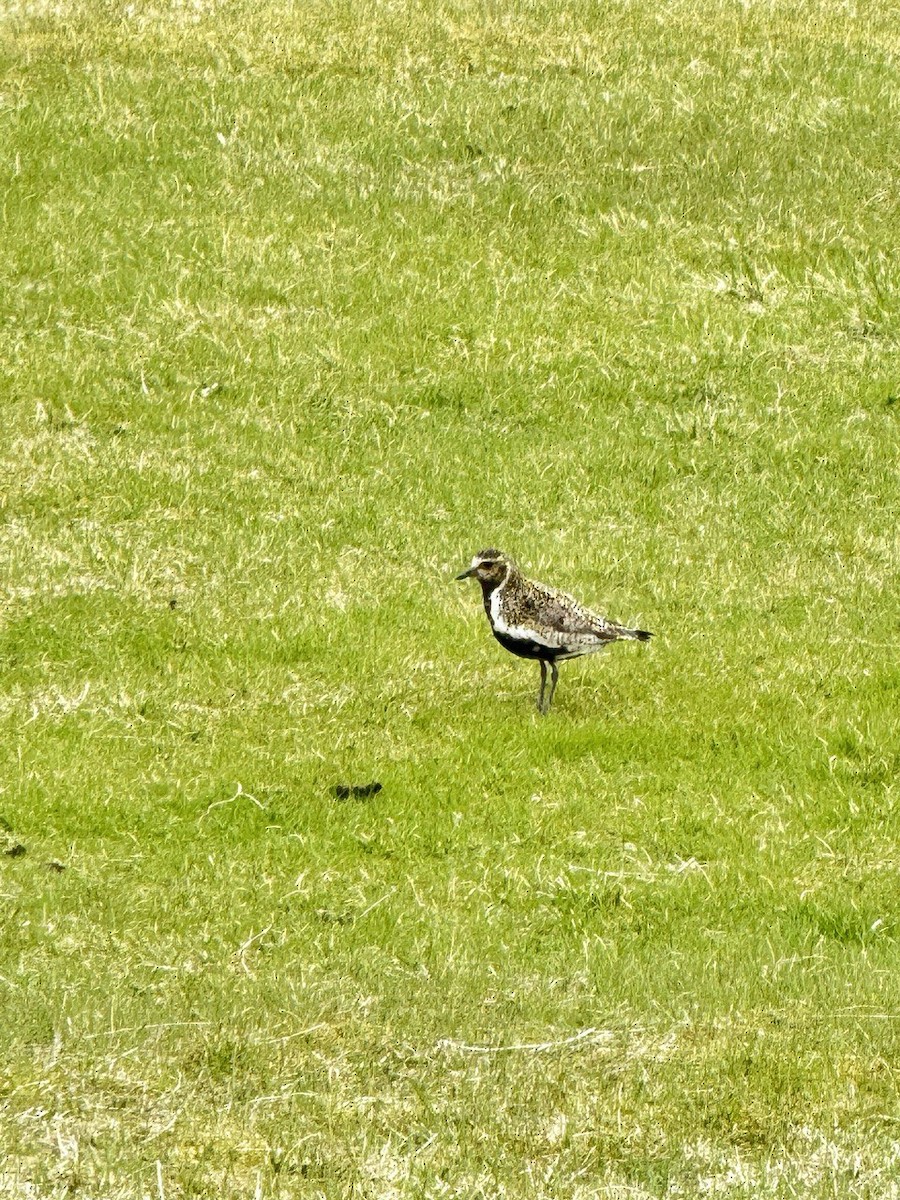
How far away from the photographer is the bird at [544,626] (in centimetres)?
1306

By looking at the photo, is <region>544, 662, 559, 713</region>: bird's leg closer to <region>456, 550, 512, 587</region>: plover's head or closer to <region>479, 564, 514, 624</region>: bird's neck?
<region>479, 564, 514, 624</region>: bird's neck

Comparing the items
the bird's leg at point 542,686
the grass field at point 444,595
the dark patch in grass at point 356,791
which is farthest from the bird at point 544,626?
the dark patch in grass at point 356,791

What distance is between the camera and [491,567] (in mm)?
13711

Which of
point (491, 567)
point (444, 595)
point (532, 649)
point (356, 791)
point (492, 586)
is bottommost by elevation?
point (444, 595)

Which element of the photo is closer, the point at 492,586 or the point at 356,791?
the point at 356,791

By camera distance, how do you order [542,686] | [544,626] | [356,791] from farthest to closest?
[542,686] → [544,626] → [356,791]

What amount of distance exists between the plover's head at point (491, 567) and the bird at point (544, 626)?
0.06 metres

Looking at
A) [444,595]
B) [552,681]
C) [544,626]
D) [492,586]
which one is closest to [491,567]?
[492,586]

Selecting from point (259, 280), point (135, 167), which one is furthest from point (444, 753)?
point (135, 167)

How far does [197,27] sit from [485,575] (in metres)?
15.4

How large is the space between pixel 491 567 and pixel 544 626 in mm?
875

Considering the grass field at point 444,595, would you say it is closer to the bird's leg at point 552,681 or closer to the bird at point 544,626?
the bird's leg at point 552,681

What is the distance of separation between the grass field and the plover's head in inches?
38.4

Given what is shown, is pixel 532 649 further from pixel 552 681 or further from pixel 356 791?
pixel 356 791
